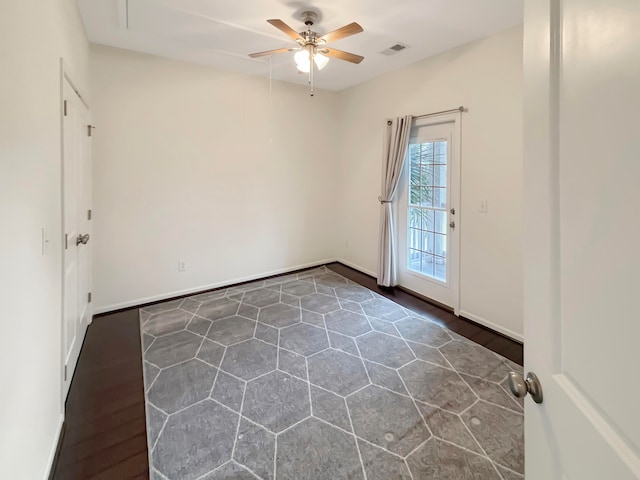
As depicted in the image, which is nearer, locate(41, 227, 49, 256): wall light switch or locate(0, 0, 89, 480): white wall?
locate(0, 0, 89, 480): white wall

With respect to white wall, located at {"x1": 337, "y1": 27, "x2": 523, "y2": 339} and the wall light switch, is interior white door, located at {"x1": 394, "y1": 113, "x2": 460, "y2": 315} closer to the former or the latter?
white wall, located at {"x1": 337, "y1": 27, "x2": 523, "y2": 339}

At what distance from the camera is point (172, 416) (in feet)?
6.47

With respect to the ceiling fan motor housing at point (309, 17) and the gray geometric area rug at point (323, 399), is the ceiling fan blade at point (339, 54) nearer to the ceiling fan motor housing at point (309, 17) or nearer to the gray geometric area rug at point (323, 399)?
the ceiling fan motor housing at point (309, 17)

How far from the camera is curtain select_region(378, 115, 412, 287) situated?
3904 mm

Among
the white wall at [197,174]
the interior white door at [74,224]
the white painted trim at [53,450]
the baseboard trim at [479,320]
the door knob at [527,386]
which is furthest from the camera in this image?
the white wall at [197,174]

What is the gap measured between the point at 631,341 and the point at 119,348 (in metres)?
3.27

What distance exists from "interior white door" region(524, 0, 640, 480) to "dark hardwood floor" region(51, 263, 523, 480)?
1.87 metres

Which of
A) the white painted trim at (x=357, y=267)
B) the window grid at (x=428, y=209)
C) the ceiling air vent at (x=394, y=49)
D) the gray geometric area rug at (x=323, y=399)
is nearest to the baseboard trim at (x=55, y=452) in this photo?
the gray geometric area rug at (x=323, y=399)

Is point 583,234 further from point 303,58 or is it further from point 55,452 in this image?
point 303,58

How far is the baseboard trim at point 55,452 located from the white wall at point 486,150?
338 cm

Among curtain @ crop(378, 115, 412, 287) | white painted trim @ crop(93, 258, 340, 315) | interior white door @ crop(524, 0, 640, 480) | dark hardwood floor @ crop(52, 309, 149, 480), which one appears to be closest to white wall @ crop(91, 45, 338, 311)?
white painted trim @ crop(93, 258, 340, 315)

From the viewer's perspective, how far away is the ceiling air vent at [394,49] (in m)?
3.19

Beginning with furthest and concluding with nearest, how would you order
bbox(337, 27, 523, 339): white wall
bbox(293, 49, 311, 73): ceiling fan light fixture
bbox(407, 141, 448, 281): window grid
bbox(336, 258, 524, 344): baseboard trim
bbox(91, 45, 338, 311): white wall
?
bbox(407, 141, 448, 281): window grid, bbox(91, 45, 338, 311): white wall, bbox(336, 258, 524, 344): baseboard trim, bbox(337, 27, 523, 339): white wall, bbox(293, 49, 311, 73): ceiling fan light fixture

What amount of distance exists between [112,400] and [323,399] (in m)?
1.41
